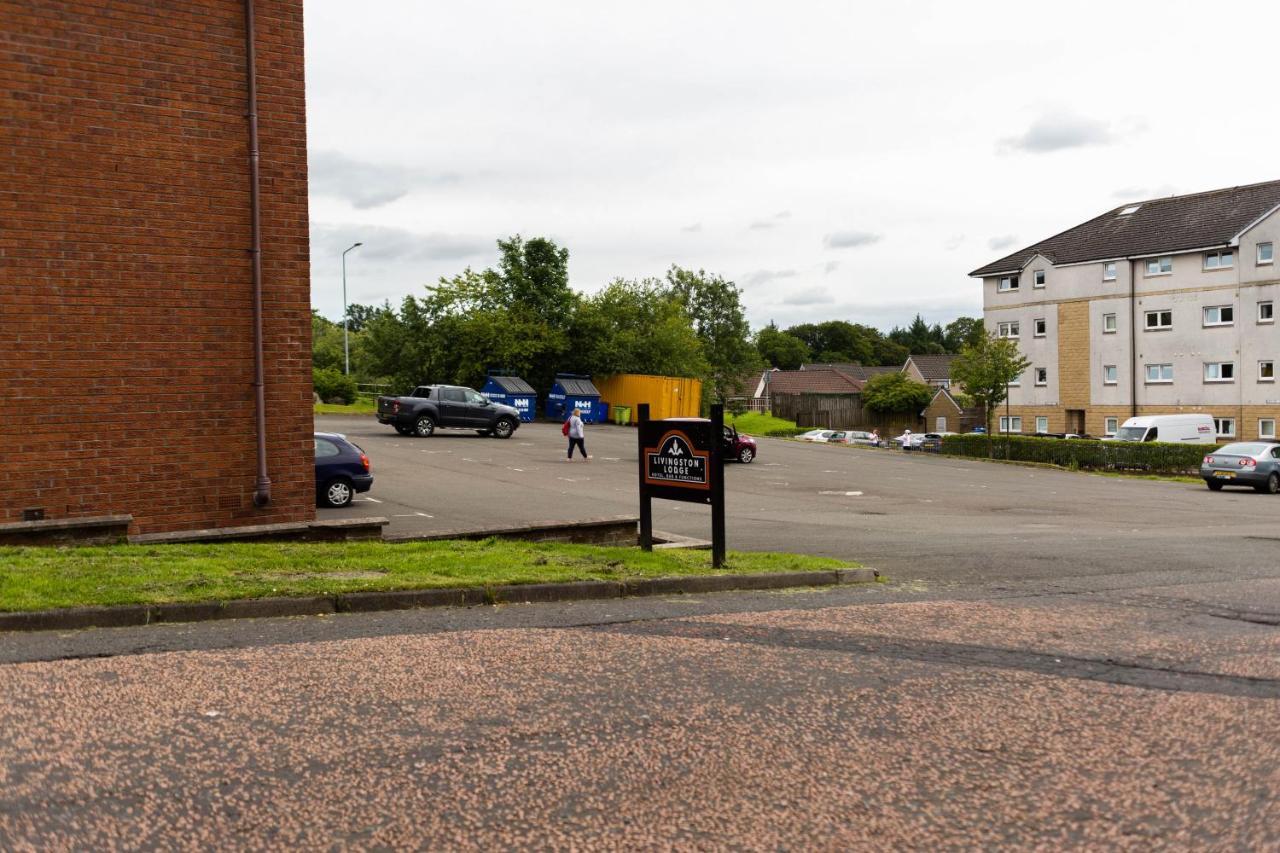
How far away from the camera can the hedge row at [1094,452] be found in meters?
38.4

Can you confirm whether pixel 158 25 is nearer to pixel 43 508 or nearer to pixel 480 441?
pixel 43 508

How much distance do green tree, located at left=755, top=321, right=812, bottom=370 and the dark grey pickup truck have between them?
117809mm

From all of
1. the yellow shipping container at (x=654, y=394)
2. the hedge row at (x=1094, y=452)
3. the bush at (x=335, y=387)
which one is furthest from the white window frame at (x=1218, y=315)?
the bush at (x=335, y=387)

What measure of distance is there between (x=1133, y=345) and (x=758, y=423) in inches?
1058

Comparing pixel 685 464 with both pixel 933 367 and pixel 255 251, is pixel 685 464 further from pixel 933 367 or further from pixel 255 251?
pixel 933 367

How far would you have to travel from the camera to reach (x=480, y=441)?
36969 millimetres

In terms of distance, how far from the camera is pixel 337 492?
19031 mm

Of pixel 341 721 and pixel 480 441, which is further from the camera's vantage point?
pixel 480 441

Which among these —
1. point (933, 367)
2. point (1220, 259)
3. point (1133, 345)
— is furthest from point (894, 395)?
point (933, 367)

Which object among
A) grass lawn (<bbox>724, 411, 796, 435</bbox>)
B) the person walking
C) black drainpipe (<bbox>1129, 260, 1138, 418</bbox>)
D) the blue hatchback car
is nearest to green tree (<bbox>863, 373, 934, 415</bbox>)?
grass lawn (<bbox>724, 411, 796, 435</bbox>)

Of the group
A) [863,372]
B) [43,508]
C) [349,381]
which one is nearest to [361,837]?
[43,508]

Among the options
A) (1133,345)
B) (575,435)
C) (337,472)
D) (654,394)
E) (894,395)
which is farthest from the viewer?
(894,395)

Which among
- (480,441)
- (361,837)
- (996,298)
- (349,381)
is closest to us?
(361,837)

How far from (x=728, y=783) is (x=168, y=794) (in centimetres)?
218
